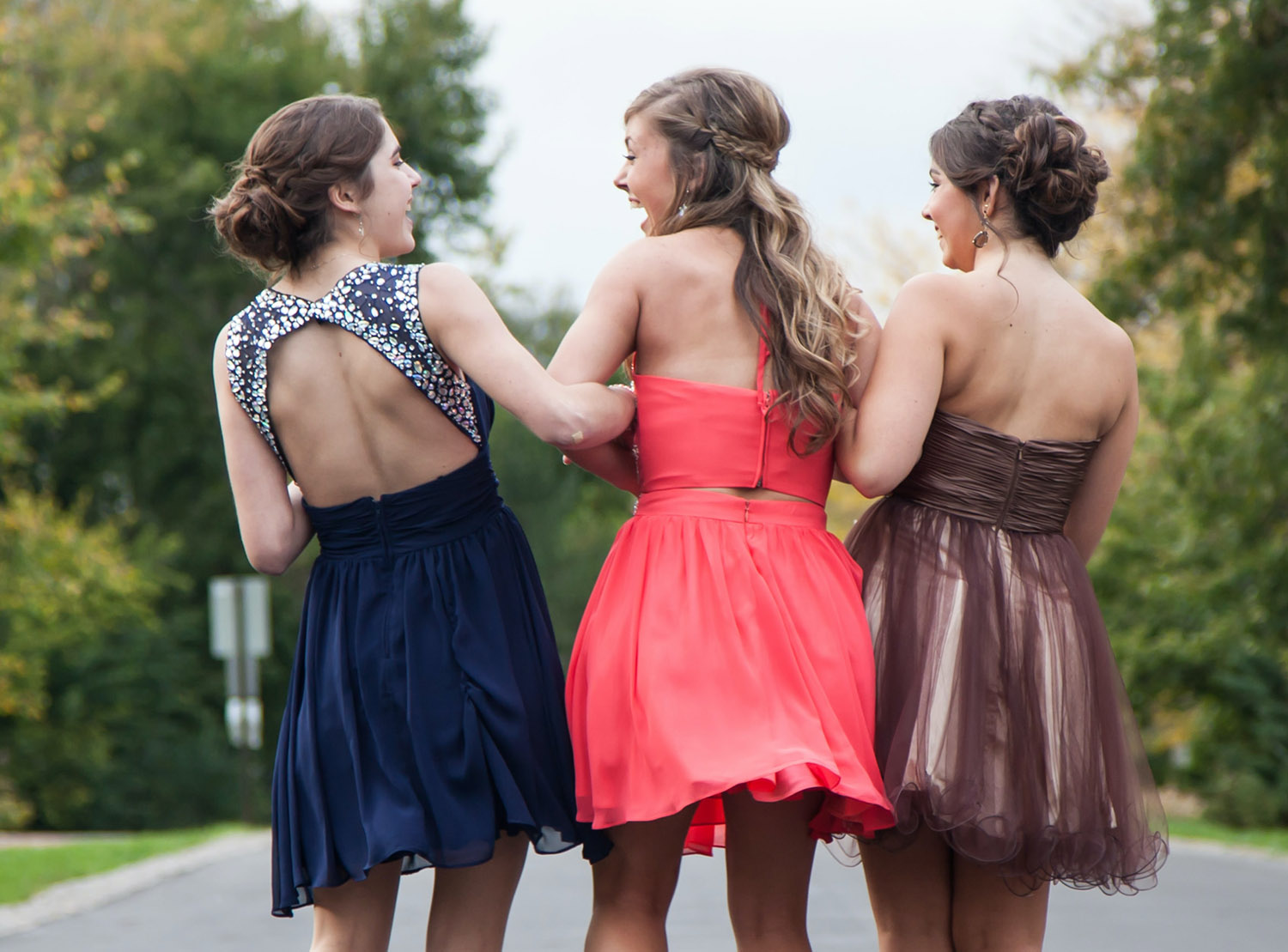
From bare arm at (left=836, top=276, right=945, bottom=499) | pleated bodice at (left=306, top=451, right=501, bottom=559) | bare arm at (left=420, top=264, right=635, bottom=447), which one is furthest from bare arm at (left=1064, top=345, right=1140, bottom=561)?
pleated bodice at (left=306, top=451, right=501, bottom=559)

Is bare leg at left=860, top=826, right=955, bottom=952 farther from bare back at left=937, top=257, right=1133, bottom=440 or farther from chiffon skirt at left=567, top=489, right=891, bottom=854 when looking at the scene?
bare back at left=937, top=257, right=1133, bottom=440

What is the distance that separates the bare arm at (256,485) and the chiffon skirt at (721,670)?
2.17 feet

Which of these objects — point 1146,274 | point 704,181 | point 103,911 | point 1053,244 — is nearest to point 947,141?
point 1053,244

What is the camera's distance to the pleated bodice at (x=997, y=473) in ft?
10.9

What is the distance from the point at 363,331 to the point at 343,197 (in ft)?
0.97

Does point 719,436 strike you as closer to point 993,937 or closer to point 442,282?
point 442,282

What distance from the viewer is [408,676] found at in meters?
3.15

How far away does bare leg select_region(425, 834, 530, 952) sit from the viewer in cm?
316

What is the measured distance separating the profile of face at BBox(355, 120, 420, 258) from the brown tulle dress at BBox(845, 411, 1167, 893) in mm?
1205

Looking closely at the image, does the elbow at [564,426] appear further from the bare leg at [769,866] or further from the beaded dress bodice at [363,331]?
the bare leg at [769,866]

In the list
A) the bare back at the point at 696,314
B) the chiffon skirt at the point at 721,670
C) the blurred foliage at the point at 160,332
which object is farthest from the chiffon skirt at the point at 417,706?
the blurred foliage at the point at 160,332

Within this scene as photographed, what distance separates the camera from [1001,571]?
3324 millimetres

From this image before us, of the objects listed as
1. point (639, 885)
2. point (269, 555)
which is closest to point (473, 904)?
point (639, 885)

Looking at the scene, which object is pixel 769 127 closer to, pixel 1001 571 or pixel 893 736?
pixel 1001 571
